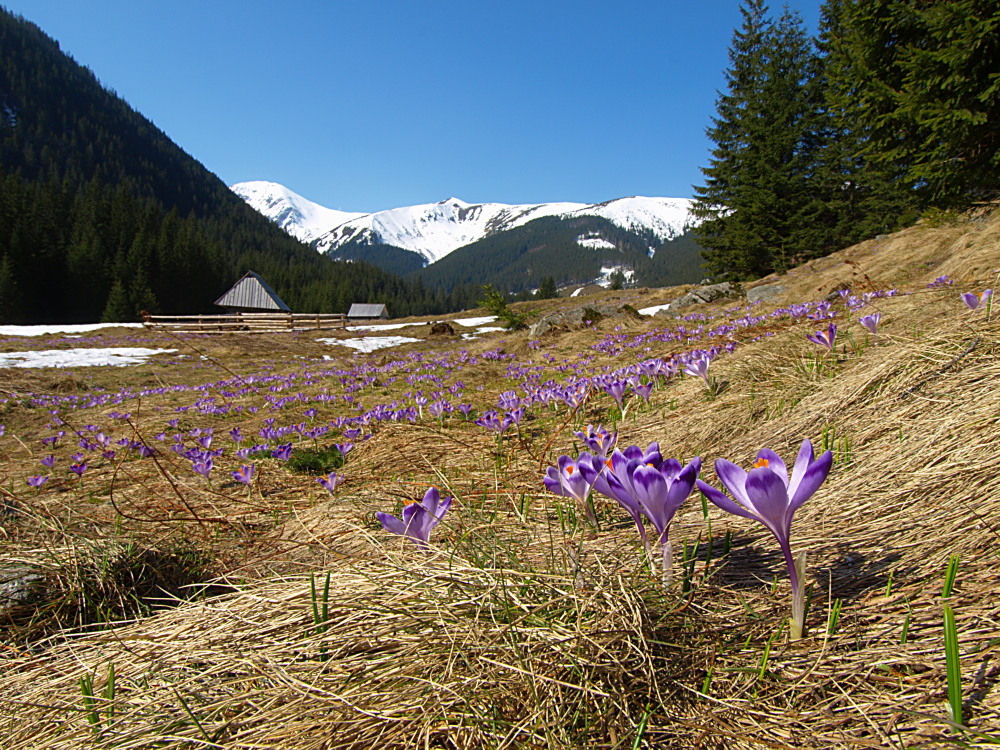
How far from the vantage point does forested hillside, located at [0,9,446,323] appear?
5188 centimetres

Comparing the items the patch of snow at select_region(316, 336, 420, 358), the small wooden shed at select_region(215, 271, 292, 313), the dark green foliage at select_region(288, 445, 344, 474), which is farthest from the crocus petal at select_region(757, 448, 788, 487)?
the small wooden shed at select_region(215, 271, 292, 313)

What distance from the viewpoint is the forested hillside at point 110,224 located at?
51.9 m

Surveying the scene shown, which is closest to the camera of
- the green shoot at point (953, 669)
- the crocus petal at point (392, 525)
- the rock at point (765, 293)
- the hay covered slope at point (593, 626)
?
the green shoot at point (953, 669)

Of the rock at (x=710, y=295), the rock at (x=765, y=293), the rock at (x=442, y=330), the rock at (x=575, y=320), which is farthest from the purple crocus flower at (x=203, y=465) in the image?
the rock at (x=442, y=330)

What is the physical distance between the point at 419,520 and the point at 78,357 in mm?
17764

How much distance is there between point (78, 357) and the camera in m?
14.1

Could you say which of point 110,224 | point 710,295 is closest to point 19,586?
point 710,295

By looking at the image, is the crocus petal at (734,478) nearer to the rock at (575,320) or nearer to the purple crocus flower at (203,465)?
the purple crocus flower at (203,465)

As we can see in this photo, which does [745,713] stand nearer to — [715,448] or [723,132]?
[715,448]

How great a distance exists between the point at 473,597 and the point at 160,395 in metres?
9.21

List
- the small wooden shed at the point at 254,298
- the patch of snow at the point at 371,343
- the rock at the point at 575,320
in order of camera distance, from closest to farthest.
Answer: the rock at the point at 575,320 < the patch of snow at the point at 371,343 < the small wooden shed at the point at 254,298

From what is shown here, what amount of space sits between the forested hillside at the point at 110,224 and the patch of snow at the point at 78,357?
141 feet

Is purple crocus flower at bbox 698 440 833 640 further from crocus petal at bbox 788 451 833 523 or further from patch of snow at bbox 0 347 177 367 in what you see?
patch of snow at bbox 0 347 177 367

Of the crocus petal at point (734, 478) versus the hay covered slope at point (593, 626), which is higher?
the crocus petal at point (734, 478)
